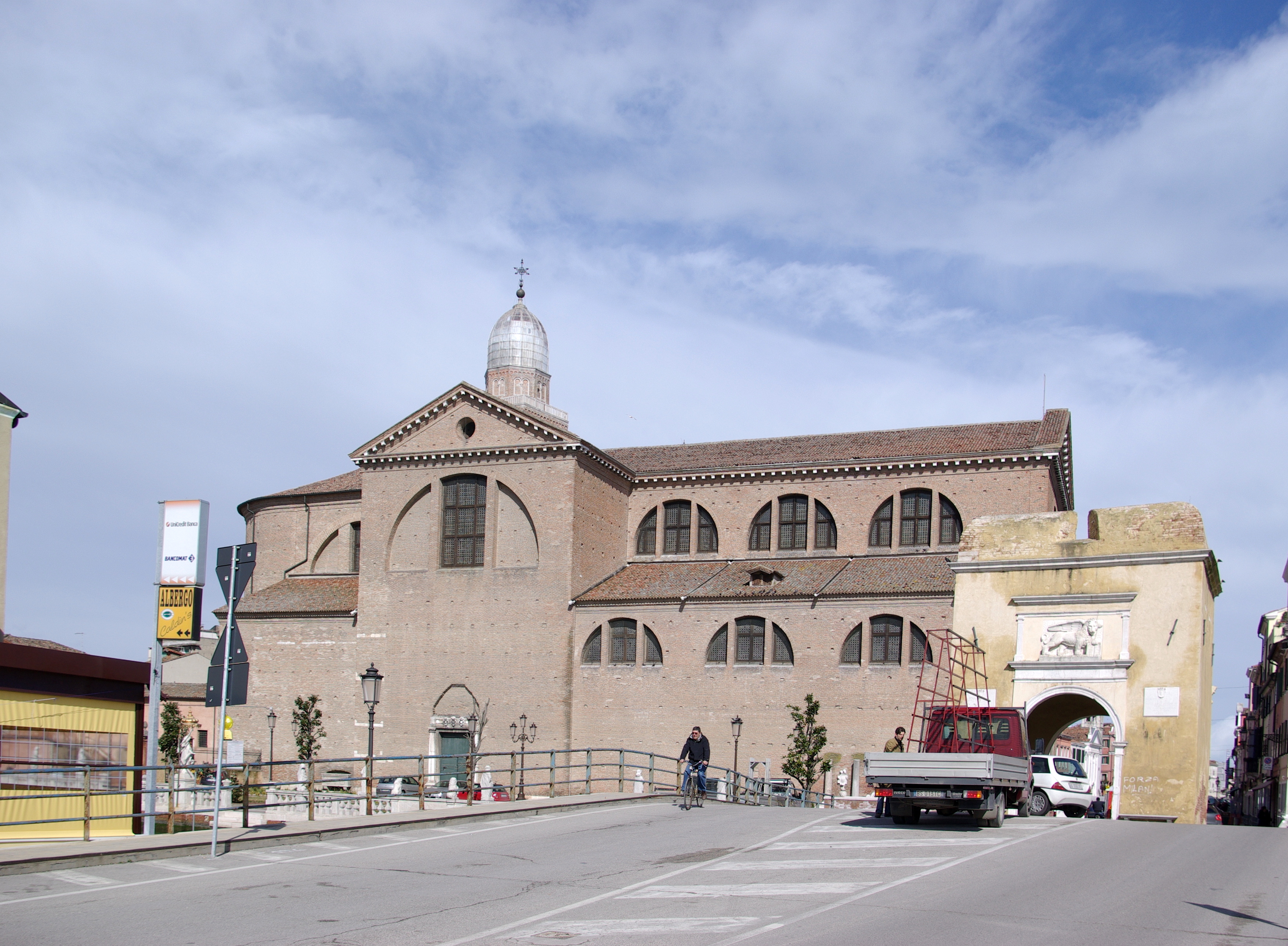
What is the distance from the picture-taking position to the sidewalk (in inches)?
549

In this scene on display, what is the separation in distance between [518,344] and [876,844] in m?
41.7

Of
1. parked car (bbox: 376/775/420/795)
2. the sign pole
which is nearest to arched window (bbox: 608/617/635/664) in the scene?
parked car (bbox: 376/775/420/795)

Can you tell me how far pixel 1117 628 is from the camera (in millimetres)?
28016

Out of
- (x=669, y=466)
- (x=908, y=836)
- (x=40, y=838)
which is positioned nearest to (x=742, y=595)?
(x=669, y=466)

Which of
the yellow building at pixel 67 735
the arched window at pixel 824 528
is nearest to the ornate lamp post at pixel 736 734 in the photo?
the arched window at pixel 824 528

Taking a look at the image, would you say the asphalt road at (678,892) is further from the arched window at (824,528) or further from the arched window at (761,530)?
the arched window at (761,530)

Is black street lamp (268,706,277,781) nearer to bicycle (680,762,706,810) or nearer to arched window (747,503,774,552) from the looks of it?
arched window (747,503,774,552)

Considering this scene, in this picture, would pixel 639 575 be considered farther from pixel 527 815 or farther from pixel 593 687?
pixel 527 815

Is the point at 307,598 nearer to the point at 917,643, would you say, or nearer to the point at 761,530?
the point at 761,530

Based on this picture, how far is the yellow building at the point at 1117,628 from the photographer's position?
27094mm

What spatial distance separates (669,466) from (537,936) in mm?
34771

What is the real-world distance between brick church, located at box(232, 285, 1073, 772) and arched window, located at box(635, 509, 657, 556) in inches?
2.7

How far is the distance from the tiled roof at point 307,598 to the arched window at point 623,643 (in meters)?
9.66

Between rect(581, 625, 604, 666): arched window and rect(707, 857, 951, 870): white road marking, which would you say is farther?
rect(581, 625, 604, 666): arched window
